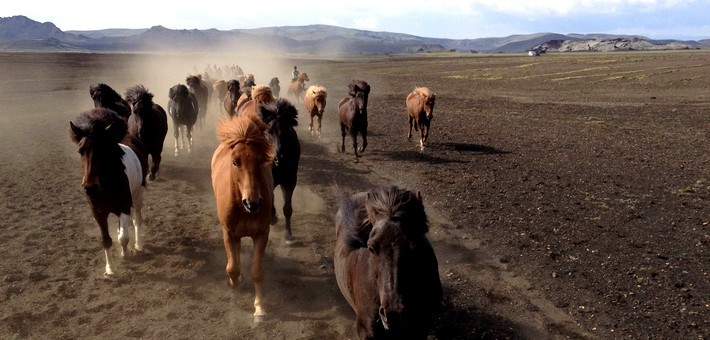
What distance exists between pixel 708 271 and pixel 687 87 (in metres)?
32.6

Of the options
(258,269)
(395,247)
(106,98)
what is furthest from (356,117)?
(395,247)

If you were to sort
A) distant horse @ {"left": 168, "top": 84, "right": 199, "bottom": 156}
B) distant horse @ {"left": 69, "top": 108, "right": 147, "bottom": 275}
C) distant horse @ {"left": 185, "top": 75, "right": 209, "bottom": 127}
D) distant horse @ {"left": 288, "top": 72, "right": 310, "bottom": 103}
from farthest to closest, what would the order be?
distant horse @ {"left": 288, "top": 72, "right": 310, "bottom": 103}, distant horse @ {"left": 185, "top": 75, "right": 209, "bottom": 127}, distant horse @ {"left": 168, "top": 84, "right": 199, "bottom": 156}, distant horse @ {"left": 69, "top": 108, "right": 147, "bottom": 275}

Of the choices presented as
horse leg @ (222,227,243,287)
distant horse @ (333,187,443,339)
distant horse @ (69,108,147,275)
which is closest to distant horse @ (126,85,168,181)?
distant horse @ (69,108,147,275)

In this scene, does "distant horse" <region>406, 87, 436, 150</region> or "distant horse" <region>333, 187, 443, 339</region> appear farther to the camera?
"distant horse" <region>406, 87, 436, 150</region>

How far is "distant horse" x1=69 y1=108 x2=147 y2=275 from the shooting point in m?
6.34

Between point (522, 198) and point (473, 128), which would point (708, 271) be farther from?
point (473, 128)

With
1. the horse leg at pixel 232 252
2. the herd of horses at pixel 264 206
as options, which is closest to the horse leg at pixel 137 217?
the herd of horses at pixel 264 206

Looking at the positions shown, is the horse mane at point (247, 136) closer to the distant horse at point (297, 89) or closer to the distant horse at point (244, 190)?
the distant horse at point (244, 190)

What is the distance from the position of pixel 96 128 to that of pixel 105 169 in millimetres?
567

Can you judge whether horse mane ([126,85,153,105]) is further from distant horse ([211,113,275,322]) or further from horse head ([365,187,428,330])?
horse head ([365,187,428,330])

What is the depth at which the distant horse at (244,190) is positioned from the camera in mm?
5395

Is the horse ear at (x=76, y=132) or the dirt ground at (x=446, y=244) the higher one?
the horse ear at (x=76, y=132)

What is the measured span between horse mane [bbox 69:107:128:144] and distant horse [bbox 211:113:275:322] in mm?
1589

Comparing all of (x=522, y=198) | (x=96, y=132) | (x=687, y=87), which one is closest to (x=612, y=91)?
(x=687, y=87)
